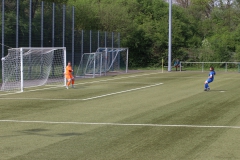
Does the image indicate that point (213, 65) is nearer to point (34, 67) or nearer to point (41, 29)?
point (41, 29)

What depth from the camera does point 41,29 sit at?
36750 mm

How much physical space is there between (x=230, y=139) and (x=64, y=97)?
11.8 meters

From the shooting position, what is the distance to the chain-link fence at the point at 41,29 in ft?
108

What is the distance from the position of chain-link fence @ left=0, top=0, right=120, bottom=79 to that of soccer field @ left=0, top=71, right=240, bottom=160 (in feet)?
38.9

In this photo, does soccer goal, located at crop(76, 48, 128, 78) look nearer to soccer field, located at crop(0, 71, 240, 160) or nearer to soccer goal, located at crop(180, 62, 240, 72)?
soccer goal, located at crop(180, 62, 240, 72)

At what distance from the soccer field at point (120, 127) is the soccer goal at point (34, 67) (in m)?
6.67

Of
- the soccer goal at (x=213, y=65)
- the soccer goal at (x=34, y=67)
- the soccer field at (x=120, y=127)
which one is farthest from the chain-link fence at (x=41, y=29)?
the soccer goal at (x=213, y=65)

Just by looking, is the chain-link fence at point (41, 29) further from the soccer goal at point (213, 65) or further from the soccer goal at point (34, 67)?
the soccer goal at point (213, 65)

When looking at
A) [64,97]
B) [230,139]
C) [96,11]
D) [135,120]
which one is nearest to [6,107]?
[64,97]

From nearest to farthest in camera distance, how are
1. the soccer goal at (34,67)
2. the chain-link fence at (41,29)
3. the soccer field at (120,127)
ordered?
the soccer field at (120,127), the soccer goal at (34,67), the chain-link fence at (41,29)

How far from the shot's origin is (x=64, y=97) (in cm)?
2198

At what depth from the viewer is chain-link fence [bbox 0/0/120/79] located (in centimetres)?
3300

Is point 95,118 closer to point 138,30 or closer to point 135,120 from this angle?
point 135,120

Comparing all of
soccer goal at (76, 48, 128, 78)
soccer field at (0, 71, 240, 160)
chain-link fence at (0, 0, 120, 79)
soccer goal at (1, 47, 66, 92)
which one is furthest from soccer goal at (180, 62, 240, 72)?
soccer field at (0, 71, 240, 160)
